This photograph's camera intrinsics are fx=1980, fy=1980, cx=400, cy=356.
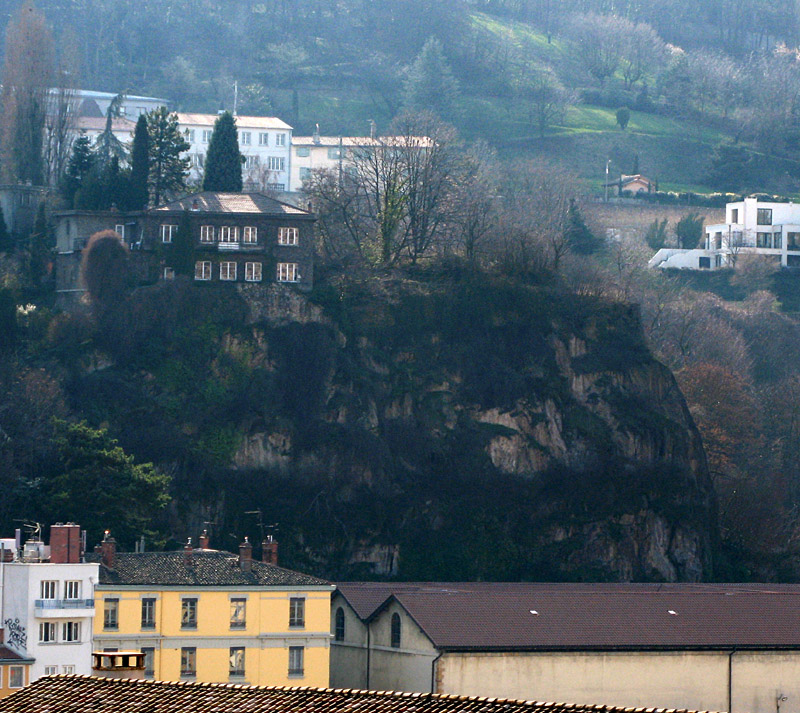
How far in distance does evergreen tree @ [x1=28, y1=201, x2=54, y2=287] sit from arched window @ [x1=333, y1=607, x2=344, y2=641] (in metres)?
33.1

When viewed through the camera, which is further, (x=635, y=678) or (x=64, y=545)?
(x=635, y=678)

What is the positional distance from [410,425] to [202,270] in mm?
12243

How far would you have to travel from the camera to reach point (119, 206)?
9712cm

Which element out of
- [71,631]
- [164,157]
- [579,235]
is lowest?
[71,631]

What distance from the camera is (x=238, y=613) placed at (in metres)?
64.0

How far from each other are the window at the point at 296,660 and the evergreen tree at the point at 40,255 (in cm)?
3602

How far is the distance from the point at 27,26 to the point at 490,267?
115 ft

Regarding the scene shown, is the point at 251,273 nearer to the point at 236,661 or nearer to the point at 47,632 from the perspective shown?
the point at 236,661

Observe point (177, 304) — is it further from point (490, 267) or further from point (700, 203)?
point (700, 203)

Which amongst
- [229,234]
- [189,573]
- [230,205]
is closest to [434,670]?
[189,573]

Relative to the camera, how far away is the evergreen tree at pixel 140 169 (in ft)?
319

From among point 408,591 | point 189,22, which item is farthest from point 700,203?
point 408,591

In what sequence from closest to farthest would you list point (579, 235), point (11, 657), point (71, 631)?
point (11, 657) → point (71, 631) → point (579, 235)

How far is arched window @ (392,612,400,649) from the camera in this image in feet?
209
